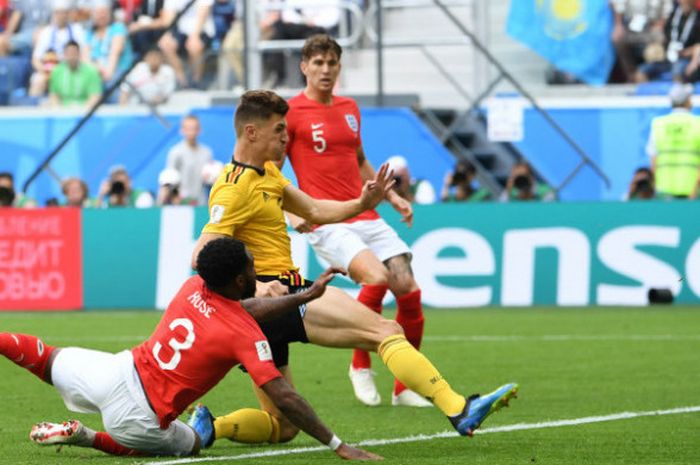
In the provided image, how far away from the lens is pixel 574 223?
18922 millimetres

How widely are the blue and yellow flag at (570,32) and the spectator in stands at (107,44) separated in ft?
18.8

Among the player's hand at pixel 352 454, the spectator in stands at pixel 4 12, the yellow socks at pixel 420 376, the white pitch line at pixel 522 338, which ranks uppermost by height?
the spectator in stands at pixel 4 12

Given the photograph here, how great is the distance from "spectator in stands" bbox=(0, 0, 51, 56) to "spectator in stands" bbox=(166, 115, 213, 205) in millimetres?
4361

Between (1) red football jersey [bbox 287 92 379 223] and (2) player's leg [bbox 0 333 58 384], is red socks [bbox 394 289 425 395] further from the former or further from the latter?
(2) player's leg [bbox 0 333 58 384]

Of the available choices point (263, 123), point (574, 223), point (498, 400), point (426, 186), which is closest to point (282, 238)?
point (263, 123)

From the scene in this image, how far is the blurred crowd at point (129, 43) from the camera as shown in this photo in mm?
23688

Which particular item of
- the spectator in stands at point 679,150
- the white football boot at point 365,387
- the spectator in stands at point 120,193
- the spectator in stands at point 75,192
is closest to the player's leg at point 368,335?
the white football boot at point 365,387

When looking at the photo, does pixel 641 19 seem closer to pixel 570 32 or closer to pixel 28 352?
pixel 570 32

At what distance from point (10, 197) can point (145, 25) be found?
4.77 m

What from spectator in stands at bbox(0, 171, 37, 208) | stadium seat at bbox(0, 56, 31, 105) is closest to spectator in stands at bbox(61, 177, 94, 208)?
spectator in stands at bbox(0, 171, 37, 208)

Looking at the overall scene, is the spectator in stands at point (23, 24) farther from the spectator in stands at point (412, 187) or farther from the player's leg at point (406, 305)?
the player's leg at point (406, 305)

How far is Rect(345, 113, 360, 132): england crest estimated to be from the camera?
36.8 feet

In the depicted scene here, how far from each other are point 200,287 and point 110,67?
1707cm

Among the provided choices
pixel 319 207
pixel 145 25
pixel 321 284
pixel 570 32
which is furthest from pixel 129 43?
pixel 321 284
